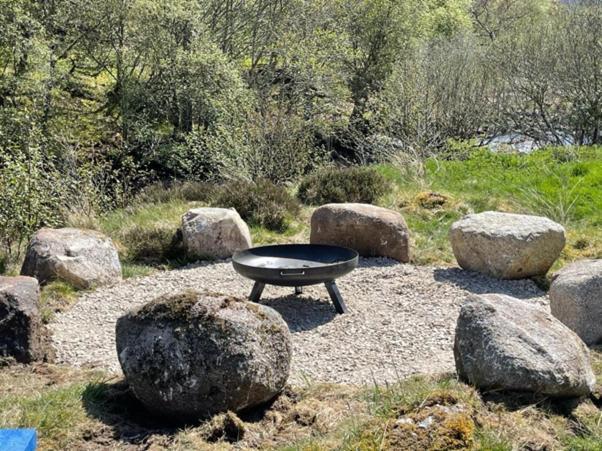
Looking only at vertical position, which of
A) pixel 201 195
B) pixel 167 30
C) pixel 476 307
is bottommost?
pixel 201 195

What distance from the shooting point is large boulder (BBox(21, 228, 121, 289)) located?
24.5 ft

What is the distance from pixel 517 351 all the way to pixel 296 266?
3.11 m

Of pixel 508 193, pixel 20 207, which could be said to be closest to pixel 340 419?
pixel 20 207

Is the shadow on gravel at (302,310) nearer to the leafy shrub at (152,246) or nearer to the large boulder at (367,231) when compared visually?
the large boulder at (367,231)

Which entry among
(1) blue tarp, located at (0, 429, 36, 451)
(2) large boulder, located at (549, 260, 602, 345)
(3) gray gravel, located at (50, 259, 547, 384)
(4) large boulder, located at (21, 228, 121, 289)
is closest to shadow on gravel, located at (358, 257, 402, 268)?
(3) gray gravel, located at (50, 259, 547, 384)

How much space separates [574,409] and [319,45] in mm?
17222

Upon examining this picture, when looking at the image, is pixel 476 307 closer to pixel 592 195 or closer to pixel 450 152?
pixel 592 195

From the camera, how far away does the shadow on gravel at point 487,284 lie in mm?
7391

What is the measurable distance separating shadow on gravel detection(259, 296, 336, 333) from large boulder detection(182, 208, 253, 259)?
1.55 metres

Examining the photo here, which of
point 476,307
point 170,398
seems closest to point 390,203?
point 476,307

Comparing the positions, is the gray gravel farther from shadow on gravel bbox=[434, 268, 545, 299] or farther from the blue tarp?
the blue tarp

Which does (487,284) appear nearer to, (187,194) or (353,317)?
(353,317)

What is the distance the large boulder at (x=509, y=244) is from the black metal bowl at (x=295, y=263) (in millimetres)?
1591

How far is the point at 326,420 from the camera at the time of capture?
14.1 ft
